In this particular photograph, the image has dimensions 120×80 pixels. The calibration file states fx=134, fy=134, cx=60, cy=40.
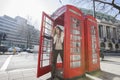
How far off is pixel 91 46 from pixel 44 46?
2.00 meters

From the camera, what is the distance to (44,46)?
17.0 feet

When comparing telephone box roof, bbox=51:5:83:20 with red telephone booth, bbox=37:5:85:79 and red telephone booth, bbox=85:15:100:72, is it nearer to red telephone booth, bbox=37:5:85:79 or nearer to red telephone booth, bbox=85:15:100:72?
red telephone booth, bbox=37:5:85:79

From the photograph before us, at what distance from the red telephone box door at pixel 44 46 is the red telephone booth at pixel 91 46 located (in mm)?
1509

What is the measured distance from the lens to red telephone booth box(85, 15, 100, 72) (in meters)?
5.43

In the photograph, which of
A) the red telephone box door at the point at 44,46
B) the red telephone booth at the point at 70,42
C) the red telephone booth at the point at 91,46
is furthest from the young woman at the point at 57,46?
the red telephone booth at the point at 91,46

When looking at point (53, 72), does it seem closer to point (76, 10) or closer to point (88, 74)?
point (88, 74)

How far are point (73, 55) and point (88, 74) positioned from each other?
1.42 metres

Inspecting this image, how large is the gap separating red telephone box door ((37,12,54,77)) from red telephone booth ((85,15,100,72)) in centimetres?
151

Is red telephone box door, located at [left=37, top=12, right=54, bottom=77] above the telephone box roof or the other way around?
the other way around

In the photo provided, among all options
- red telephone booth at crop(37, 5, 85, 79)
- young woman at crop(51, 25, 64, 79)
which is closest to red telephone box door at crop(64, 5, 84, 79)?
red telephone booth at crop(37, 5, 85, 79)

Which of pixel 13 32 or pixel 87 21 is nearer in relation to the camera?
pixel 87 21

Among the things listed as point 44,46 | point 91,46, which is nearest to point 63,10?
point 44,46

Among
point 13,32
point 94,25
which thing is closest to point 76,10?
point 94,25

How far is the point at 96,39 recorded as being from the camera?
630cm
